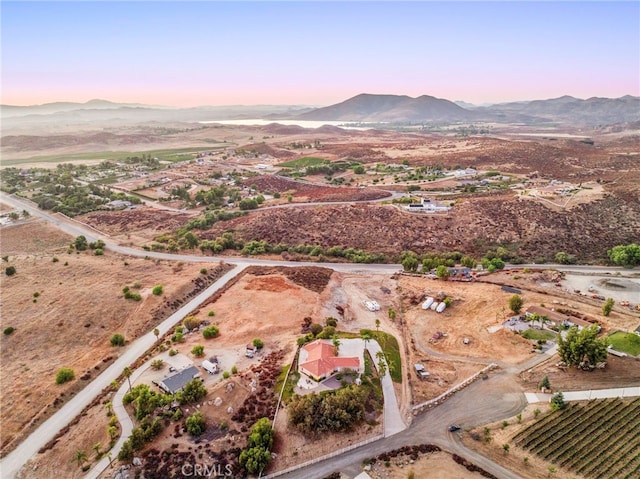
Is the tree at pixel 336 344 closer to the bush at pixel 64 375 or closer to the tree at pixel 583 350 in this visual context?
the tree at pixel 583 350

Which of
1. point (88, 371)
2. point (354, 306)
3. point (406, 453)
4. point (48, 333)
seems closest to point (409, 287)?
point (354, 306)

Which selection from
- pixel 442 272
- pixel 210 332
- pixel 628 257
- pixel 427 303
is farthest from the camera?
pixel 628 257

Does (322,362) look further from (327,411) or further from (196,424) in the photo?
(196,424)

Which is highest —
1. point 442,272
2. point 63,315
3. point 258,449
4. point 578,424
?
point 442,272

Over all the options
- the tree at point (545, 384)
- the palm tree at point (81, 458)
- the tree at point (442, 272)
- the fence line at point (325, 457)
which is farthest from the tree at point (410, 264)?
the palm tree at point (81, 458)

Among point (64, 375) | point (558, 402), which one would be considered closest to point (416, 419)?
point (558, 402)

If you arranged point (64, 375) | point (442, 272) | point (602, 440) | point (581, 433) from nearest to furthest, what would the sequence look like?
point (602, 440) → point (581, 433) → point (64, 375) → point (442, 272)

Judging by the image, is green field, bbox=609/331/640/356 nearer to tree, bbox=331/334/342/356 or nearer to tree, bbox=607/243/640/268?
tree, bbox=607/243/640/268

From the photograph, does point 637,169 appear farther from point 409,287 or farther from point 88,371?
point 88,371
